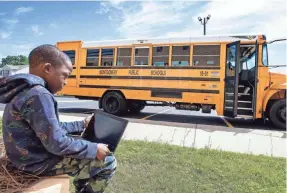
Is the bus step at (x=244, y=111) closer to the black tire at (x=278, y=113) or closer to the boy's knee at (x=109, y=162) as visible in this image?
the black tire at (x=278, y=113)

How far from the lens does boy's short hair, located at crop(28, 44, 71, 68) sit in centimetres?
168

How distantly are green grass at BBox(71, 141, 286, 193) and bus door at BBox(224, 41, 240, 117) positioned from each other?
3.65 metres

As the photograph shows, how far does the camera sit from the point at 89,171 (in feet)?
6.13

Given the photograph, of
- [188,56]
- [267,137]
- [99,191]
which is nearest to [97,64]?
[188,56]

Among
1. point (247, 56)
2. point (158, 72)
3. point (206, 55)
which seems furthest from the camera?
point (158, 72)

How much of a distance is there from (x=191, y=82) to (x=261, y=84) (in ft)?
6.48

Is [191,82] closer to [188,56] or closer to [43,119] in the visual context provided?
[188,56]

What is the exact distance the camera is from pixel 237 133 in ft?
21.4

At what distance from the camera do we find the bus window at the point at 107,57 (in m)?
9.34

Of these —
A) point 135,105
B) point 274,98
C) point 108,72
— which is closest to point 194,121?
point 135,105

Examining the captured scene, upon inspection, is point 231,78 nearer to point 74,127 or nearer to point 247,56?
point 247,56

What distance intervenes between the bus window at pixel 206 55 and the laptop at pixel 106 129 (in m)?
6.54

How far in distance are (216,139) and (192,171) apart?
2.41 meters

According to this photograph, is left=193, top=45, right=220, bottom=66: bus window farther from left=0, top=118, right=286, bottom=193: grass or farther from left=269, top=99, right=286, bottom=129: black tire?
left=0, top=118, right=286, bottom=193: grass
